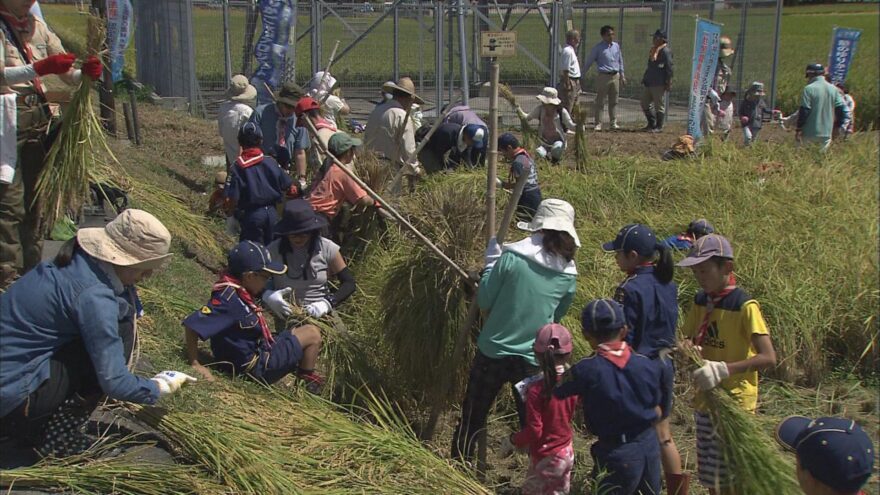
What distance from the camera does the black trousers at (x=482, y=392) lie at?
14.3ft

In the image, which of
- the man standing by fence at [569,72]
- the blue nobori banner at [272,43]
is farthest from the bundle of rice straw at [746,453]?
the man standing by fence at [569,72]

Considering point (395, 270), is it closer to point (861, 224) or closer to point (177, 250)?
point (177, 250)

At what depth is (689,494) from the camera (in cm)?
484

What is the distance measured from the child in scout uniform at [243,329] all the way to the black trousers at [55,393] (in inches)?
37.7

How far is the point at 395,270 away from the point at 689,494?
1.93m

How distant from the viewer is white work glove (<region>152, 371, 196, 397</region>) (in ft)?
12.3

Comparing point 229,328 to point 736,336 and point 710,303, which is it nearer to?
point 710,303

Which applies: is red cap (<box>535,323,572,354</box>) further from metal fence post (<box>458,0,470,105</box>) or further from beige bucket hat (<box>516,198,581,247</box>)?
metal fence post (<box>458,0,470,105</box>)

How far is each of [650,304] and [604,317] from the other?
676 mm

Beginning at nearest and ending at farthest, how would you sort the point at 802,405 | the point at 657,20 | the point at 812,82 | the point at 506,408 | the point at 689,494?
the point at 689,494
the point at 506,408
the point at 802,405
the point at 812,82
the point at 657,20

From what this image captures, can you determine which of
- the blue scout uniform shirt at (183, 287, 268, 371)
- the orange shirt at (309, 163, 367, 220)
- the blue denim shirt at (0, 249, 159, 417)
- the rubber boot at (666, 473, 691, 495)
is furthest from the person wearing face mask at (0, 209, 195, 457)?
the orange shirt at (309, 163, 367, 220)

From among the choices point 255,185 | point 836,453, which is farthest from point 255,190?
point 836,453

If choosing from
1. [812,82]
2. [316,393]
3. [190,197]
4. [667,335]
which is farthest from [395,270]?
[812,82]

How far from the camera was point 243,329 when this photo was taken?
4.88 metres
